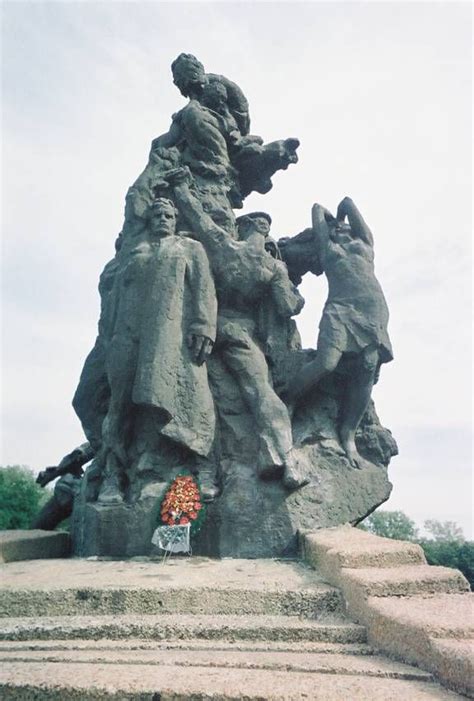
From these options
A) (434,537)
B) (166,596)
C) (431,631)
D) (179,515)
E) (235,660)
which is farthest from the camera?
(434,537)

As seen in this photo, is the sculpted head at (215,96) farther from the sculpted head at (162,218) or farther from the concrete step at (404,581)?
the concrete step at (404,581)

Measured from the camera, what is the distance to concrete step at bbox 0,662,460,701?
226cm

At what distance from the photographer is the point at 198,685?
2.35 m

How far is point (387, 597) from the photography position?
10.8 feet

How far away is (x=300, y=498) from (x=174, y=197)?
355 centimetres

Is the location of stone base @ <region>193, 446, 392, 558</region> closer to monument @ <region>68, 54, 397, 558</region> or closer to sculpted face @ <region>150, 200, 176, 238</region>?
monument @ <region>68, 54, 397, 558</region>

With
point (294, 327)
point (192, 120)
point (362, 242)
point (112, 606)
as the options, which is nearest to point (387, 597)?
point (112, 606)

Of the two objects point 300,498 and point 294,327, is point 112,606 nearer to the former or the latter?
point 300,498

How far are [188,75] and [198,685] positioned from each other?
7038mm

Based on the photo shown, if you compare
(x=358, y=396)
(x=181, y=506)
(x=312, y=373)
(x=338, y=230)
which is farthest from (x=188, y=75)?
(x=181, y=506)

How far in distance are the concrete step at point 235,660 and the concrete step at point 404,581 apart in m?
0.44

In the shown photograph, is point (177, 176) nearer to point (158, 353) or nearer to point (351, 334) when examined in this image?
point (158, 353)

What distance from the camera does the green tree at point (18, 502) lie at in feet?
54.1

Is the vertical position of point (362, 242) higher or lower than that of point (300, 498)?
higher
